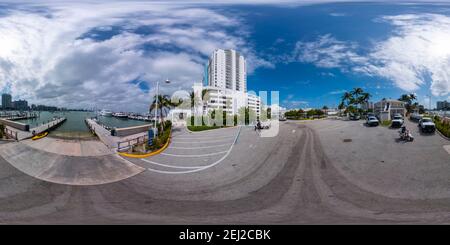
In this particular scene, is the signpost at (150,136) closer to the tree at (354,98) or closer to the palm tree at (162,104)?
the palm tree at (162,104)

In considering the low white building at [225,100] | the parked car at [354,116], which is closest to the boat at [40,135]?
the low white building at [225,100]

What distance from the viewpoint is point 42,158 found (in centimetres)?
235

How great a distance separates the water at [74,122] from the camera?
6.91ft

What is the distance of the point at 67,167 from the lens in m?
2.32

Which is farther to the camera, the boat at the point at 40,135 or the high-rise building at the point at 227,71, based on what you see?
the boat at the point at 40,135

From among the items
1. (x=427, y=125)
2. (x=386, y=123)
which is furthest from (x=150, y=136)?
(x=427, y=125)

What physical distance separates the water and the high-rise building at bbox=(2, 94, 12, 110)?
0.19 meters

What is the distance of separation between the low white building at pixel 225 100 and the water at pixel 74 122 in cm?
64

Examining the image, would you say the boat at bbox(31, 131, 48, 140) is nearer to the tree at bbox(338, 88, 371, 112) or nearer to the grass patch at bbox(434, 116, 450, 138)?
the tree at bbox(338, 88, 371, 112)

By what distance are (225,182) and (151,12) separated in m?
1.90

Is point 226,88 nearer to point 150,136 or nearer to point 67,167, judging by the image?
point 150,136

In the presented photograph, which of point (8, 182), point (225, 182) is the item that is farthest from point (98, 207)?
point (225, 182)

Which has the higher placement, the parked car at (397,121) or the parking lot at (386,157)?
the parked car at (397,121)
